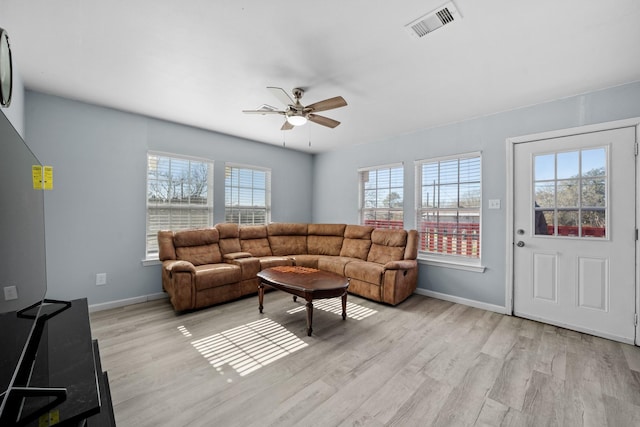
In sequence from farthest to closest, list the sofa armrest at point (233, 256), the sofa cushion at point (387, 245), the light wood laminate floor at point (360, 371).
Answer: the sofa cushion at point (387, 245) → the sofa armrest at point (233, 256) → the light wood laminate floor at point (360, 371)

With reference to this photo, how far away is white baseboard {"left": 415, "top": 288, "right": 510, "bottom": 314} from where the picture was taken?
134 inches

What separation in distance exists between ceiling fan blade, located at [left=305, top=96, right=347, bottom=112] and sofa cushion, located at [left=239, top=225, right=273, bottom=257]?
2716 mm

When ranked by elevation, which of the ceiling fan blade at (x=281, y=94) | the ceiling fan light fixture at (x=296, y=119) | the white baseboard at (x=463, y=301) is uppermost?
the ceiling fan blade at (x=281, y=94)

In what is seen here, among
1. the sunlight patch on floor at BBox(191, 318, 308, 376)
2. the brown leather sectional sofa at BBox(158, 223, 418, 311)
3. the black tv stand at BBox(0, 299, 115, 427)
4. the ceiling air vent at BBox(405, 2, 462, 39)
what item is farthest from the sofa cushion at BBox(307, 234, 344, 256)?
the black tv stand at BBox(0, 299, 115, 427)

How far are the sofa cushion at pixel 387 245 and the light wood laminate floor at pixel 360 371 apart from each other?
A: 1.10m

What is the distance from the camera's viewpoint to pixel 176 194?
410 cm

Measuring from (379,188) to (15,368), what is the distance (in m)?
4.66

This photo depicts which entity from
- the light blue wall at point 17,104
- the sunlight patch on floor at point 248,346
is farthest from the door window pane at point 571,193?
the light blue wall at point 17,104

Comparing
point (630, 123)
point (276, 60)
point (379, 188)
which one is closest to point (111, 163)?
point (276, 60)

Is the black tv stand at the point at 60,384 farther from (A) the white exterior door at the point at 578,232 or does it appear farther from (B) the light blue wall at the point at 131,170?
(A) the white exterior door at the point at 578,232

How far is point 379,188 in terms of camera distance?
4902 mm

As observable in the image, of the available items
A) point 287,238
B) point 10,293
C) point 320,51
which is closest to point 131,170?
point 287,238

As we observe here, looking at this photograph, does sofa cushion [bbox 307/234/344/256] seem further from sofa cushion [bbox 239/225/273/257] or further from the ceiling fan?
the ceiling fan

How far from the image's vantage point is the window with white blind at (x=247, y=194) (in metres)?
4.72
